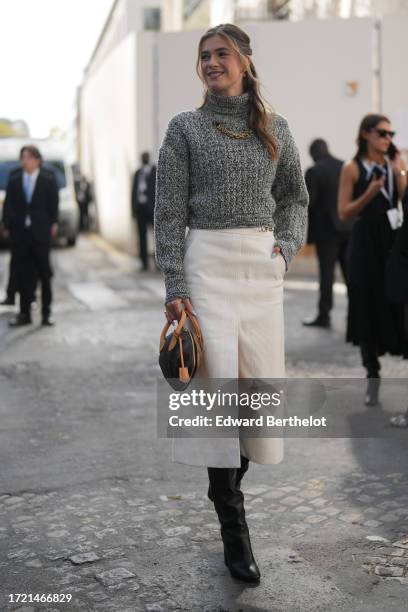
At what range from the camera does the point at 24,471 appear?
558 cm

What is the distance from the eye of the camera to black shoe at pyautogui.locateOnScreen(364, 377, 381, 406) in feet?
23.0

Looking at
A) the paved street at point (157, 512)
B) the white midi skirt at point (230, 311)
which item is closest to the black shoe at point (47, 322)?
the paved street at point (157, 512)

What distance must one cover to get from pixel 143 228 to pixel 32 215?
6887 mm

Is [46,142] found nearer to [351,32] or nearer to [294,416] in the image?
[351,32]

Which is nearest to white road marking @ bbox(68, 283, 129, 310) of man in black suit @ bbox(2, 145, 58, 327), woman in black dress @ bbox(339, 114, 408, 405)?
man in black suit @ bbox(2, 145, 58, 327)

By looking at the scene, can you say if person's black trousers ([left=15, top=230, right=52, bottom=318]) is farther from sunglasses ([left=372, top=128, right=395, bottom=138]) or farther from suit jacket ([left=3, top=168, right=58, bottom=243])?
sunglasses ([left=372, top=128, right=395, bottom=138])

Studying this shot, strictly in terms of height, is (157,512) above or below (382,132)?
below

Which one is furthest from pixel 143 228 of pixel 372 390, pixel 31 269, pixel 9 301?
pixel 372 390

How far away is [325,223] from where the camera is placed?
1108 centimetres

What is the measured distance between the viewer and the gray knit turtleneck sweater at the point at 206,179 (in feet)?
12.7

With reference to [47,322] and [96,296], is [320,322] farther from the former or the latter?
[96,296]

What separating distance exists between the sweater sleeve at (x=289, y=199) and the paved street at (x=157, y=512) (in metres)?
1.21

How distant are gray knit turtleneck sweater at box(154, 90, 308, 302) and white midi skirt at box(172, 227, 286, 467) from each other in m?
0.05

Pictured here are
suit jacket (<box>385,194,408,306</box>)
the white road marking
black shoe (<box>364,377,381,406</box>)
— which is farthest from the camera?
the white road marking
